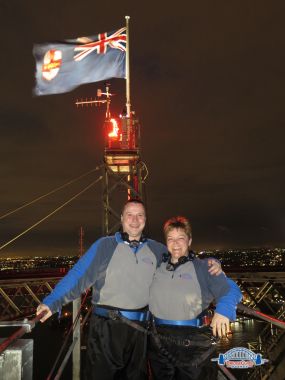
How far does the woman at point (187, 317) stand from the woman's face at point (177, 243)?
0.08 metres

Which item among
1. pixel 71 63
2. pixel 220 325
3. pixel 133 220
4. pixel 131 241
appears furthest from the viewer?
pixel 71 63

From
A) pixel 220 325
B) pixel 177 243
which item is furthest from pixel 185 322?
pixel 177 243

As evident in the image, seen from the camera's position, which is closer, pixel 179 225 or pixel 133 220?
pixel 179 225

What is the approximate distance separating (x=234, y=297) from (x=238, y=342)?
7185 centimetres

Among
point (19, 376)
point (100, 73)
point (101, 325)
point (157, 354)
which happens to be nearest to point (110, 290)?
point (101, 325)

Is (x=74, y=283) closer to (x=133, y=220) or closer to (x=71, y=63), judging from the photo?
(x=133, y=220)

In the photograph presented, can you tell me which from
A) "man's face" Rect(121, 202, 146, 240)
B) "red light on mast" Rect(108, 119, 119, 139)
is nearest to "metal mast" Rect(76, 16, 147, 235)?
"red light on mast" Rect(108, 119, 119, 139)

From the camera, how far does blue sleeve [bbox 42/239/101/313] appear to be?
11.5 ft

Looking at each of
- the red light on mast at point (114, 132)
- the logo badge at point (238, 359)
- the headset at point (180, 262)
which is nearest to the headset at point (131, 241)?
the headset at point (180, 262)

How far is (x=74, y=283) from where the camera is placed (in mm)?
3633

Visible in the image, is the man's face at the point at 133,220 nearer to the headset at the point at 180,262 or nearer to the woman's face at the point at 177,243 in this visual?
the woman's face at the point at 177,243

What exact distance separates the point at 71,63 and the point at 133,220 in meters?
10.2

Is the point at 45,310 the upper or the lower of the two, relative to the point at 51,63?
lower

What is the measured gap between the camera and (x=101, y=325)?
3598mm
